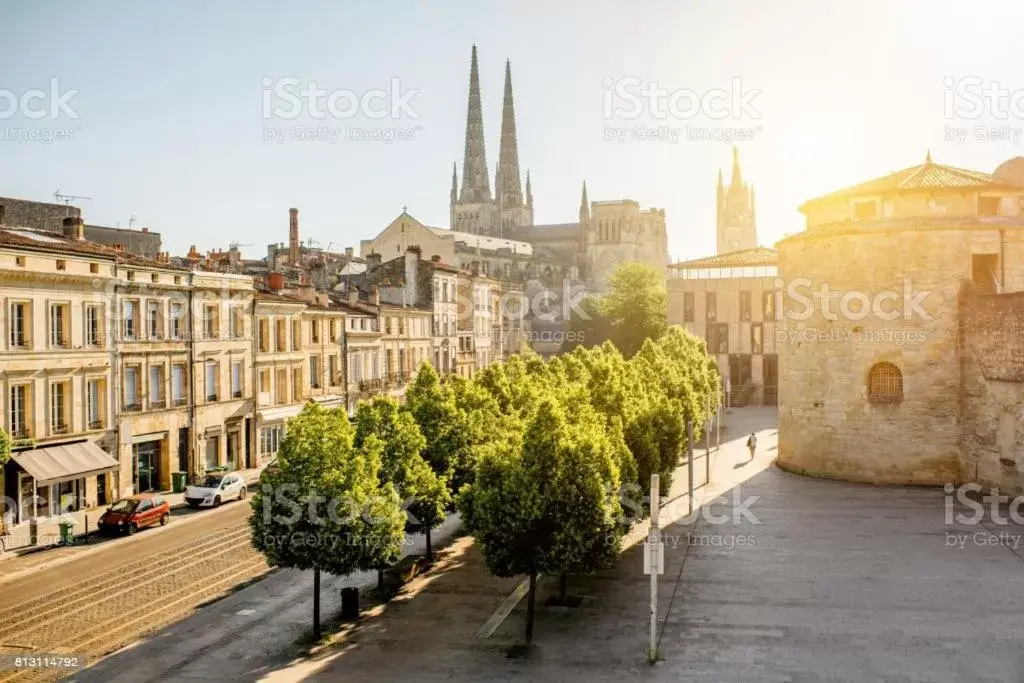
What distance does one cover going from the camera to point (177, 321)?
3978cm

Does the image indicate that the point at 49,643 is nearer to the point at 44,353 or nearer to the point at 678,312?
the point at 44,353

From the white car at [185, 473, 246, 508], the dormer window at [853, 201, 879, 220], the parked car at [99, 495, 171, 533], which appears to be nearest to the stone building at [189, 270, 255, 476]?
the white car at [185, 473, 246, 508]

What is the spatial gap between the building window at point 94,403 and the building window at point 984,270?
3534 cm

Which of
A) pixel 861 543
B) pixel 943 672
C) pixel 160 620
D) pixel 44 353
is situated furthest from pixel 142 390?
pixel 943 672

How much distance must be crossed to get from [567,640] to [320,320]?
111 feet

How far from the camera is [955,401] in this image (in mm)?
35750

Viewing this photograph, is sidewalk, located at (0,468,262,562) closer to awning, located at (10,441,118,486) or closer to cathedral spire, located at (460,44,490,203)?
awning, located at (10,441,118,486)

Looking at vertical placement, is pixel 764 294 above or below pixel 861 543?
above

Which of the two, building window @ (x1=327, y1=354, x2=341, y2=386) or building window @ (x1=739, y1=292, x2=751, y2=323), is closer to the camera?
building window @ (x1=327, y1=354, x2=341, y2=386)

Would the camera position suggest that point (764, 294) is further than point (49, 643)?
Yes

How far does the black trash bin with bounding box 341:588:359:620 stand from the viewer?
2103 cm

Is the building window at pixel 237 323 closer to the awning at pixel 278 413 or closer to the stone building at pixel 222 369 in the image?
the stone building at pixel 222 369

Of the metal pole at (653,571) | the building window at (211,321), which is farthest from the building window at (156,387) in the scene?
the metal pole at (653,571)

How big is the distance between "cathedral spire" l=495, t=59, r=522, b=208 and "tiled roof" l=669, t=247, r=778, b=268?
78.9 metres
